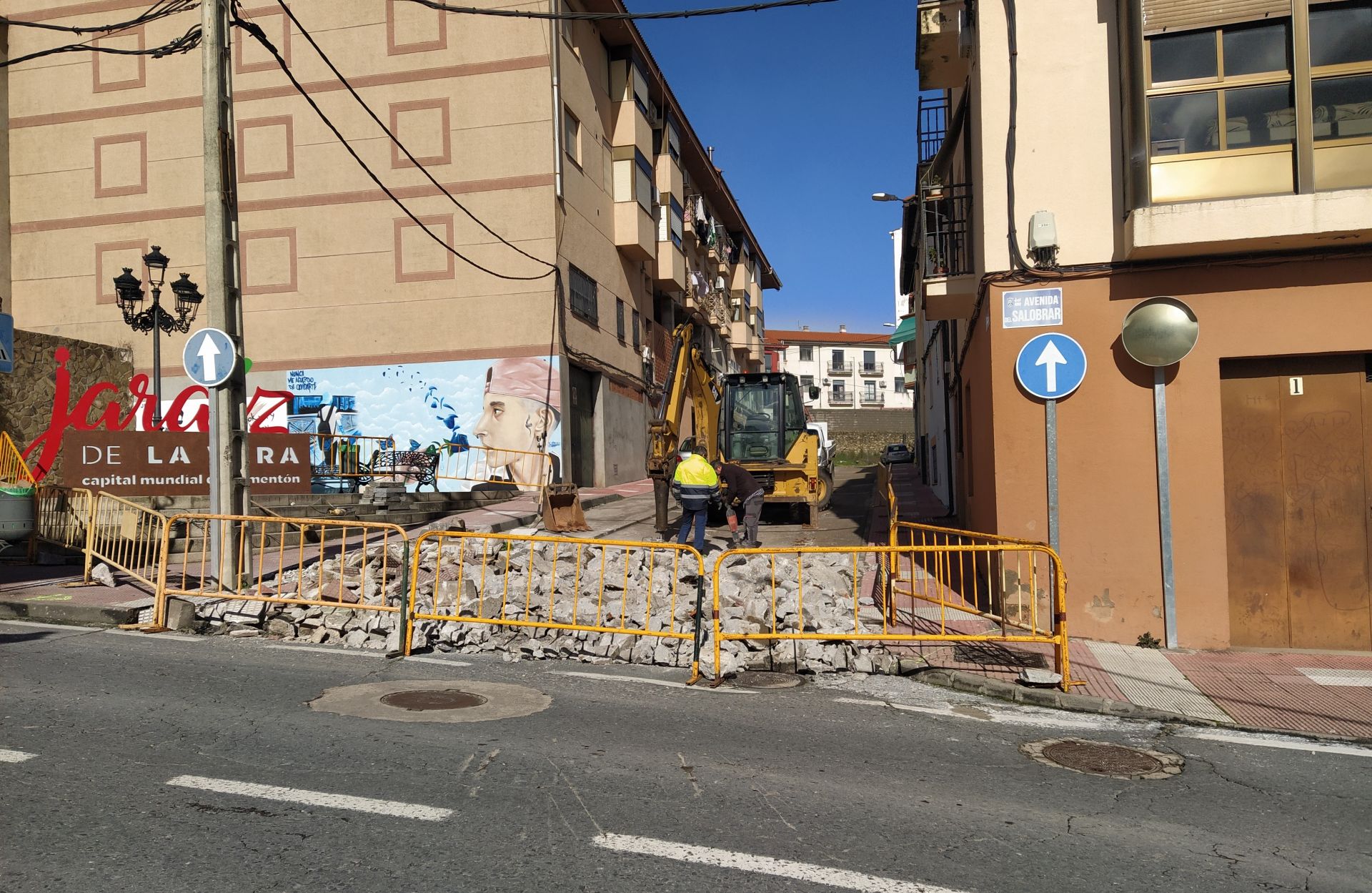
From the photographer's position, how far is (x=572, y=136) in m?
25.1

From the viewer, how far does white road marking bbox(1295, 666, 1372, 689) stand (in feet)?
24.3

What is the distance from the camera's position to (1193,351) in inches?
348

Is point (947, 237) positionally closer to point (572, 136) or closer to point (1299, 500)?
point (1299, 500)

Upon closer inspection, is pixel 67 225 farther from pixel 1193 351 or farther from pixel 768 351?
pixel 768 351

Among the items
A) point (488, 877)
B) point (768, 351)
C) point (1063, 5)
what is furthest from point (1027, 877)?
point (768, 351)

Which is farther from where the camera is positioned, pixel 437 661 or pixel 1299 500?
pixel 1299 500

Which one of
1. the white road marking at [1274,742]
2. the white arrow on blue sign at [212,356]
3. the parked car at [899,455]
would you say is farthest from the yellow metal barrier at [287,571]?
the parked car at [899,455]

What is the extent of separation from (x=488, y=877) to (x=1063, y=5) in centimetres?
945

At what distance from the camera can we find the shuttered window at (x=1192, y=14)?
8.66 m

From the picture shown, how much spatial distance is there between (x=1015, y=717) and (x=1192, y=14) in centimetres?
683

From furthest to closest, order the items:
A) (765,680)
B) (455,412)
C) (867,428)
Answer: (867,428) < (455,412) < (765,680)

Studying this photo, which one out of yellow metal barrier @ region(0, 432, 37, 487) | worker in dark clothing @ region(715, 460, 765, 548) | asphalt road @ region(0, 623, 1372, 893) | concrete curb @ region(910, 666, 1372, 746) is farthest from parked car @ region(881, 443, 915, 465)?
asphalt road @ region(0, 623, 1372, 893)

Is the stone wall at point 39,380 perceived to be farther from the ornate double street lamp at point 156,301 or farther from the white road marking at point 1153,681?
the white road marking at point 1153,681

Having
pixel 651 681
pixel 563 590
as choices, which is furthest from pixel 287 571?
pixel 651 681
